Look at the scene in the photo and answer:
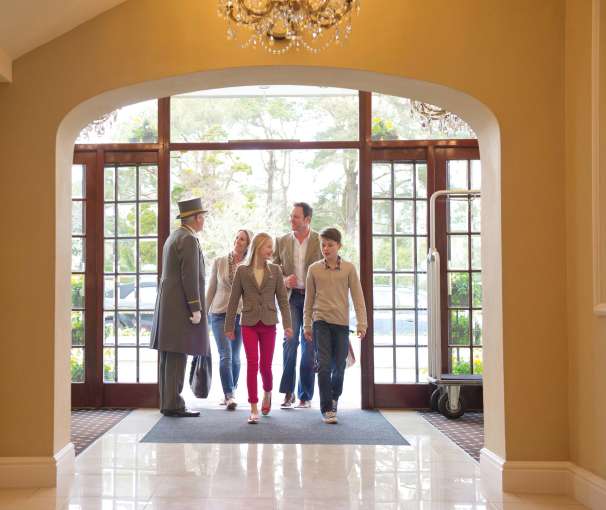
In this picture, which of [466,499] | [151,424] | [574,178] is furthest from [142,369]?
[574,178]

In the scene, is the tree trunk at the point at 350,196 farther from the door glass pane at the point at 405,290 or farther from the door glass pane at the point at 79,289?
the door glass pane at the point at 79,289

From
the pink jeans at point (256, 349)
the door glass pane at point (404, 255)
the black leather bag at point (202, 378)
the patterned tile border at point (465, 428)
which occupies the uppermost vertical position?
the door glass pane at point (404, 255)

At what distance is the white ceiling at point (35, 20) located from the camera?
3.42m

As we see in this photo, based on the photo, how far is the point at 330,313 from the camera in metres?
5.32

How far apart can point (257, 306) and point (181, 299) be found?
1.93ft

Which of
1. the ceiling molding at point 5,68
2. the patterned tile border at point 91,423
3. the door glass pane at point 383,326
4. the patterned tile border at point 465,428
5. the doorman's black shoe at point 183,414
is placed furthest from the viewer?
the door glass pane at point 383,326

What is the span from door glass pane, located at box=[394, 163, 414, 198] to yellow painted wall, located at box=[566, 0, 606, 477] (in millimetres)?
2357

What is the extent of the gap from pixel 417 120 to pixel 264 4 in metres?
2.97

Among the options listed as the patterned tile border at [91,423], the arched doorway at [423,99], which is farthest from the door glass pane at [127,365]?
the arched doorway at [423,99]

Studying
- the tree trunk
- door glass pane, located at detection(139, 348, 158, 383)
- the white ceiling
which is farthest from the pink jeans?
the tree trunk

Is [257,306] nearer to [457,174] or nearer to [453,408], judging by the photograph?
[453,408]

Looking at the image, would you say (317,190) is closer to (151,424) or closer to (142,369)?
(142,369)

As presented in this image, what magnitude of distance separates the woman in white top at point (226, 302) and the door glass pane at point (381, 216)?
1.01 metres

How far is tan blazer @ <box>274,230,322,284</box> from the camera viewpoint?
602cm
